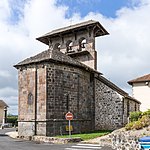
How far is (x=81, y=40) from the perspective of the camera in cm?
3008

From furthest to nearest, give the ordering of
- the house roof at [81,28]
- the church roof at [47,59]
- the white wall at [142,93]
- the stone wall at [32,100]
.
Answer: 1. the white wall at [142,93]
2. the house roof at [81,28]
3. the church roof at [47,59]
4. the stone wall at [32,100]

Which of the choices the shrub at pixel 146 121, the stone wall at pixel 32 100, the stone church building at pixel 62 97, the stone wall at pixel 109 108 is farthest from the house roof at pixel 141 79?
the shrub at pixel 146 121

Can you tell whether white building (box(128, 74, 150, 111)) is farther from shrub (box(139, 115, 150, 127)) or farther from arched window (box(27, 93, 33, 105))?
shrub (box(139, 115, 150, 127))

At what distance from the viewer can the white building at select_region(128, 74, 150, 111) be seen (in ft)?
117

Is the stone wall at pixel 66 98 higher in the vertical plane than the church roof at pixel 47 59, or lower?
lower

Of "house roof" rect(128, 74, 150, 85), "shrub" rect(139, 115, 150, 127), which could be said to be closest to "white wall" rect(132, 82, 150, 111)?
"house roof" rect(128, 74, 150, 85)

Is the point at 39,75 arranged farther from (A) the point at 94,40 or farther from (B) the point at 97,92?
(A) the point at 94,40

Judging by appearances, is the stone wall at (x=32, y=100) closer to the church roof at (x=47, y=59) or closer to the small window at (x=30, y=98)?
the small window at (x=30, y=98)

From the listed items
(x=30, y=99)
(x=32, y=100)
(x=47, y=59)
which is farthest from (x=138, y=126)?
(x=30, y=99)

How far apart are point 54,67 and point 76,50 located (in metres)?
8.92

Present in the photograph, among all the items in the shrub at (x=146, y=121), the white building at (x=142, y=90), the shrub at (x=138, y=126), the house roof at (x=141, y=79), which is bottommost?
the shrub at (x=138, y=126)

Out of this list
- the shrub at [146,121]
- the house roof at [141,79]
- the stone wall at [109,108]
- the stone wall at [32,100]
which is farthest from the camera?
the house roof at [141,79]

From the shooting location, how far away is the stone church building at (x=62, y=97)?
2097 cm

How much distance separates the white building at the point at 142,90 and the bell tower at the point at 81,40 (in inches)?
344
